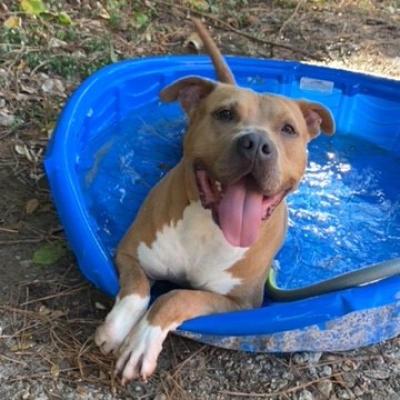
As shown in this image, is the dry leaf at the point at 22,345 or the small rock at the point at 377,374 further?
the small rock at the point at 377,374

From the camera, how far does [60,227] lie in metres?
3.94

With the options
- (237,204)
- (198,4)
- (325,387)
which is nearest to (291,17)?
(198,4)

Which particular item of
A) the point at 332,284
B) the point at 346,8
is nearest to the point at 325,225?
the point at 332,284

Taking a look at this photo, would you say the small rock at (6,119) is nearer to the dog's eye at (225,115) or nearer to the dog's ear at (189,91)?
the dog's ear at (189,91)

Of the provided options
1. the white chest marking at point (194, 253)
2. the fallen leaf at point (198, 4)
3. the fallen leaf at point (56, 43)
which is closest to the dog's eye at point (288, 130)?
the white chest marking at point (194, 253)

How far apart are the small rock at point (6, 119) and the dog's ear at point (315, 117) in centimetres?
201

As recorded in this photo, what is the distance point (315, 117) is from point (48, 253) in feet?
4.88

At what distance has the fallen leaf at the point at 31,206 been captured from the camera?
401 centimetres

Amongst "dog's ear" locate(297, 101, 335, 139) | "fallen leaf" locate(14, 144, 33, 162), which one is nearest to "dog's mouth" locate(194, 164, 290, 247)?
"dog's ear" locate(297, 101, 335, 139)

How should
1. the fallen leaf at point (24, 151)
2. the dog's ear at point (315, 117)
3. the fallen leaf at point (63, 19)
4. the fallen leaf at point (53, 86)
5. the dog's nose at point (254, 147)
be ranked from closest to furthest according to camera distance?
the dog's nose at point (254, 147) < the dog's ear at point (315, 117) < the fallen leaf at point (24, 151) < the fallen leaf at point (53, 86) < the fallen leaf at point (63, 19)

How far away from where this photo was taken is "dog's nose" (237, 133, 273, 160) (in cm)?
285

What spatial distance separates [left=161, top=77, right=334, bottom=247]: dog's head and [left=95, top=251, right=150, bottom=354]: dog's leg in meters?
0.46

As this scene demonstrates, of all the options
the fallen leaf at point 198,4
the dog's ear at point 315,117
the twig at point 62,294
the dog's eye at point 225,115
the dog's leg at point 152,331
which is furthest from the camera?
the fallen leaf at point 198,4

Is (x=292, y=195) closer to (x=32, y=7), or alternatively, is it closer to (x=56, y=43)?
(x=56, y=43)
